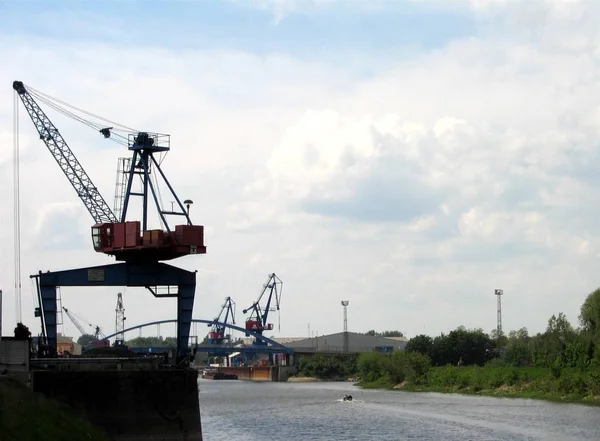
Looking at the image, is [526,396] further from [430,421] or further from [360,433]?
[360,433]

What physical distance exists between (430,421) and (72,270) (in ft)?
117

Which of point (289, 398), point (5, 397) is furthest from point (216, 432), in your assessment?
point (289, 398)

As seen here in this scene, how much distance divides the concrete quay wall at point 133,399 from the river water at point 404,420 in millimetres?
18206

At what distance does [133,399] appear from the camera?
2367 inches

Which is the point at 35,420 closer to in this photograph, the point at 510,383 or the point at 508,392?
the point at 508,392

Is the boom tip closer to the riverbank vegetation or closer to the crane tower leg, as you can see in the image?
the crane tower leg

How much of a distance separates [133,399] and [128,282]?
54.7 ft

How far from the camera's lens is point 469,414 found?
101 m

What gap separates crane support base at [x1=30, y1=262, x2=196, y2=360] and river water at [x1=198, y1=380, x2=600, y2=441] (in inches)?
425

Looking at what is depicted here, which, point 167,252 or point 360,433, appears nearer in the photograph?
point 167,252

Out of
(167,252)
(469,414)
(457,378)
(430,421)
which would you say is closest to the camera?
(167,252)

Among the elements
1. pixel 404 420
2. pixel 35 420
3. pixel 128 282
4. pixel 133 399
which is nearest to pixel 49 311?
pixel 128 282

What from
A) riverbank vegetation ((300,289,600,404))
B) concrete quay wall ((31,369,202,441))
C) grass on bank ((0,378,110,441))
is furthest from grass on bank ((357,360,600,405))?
grass on bank ((0,378,110,441))

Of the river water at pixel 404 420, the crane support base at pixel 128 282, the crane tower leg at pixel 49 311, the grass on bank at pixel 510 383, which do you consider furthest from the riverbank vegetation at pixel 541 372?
the crane tower leg at pixel 49 311
